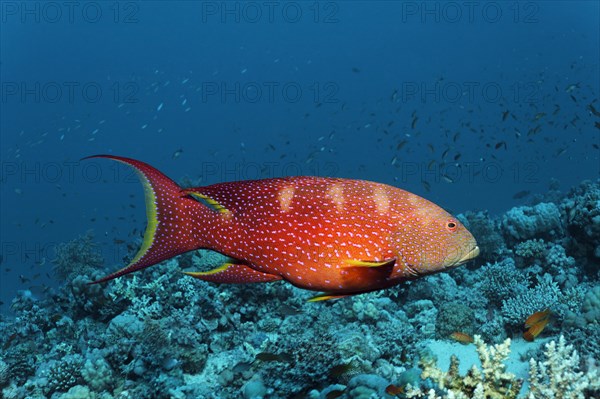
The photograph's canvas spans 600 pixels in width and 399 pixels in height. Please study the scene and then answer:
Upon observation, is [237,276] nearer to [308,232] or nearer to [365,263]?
[308,232]

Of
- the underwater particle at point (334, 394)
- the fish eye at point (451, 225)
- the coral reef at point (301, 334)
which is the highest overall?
the fish eye at point (451, 225)

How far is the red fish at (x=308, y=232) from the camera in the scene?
2.58 metres

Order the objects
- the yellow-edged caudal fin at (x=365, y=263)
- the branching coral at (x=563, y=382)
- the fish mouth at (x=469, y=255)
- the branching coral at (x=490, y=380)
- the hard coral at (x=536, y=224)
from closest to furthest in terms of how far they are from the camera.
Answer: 1. the yellow-edged caudal fin at (x=365, y=263)
2. the fish mouth at (x=469, y=255)
3. the branching coral at (x=563, y=382)
4. the branching coral at (x=490, y=380)
5. the hard coral at (x=536, y=224)

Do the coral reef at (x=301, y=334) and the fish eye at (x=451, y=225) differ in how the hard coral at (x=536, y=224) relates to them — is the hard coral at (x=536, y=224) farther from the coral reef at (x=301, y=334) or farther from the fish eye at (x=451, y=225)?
the fish eye at (x=451, y=225)

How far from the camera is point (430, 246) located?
2582mm

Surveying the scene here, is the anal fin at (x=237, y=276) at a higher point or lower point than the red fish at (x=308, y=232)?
lower

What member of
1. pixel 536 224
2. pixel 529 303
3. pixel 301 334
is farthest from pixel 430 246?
pixel 536 224

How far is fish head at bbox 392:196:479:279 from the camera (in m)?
2.57

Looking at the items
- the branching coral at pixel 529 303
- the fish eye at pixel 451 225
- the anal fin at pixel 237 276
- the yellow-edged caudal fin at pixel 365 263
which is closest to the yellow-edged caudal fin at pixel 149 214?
the anal fin at pixel 237 276

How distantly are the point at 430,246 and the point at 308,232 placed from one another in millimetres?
735

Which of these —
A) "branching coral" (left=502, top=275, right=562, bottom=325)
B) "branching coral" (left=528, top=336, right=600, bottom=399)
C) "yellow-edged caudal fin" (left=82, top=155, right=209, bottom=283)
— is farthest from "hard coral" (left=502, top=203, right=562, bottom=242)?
"yellow-edged caudal fin" (left=82, top=155, right=209, bottom=283)

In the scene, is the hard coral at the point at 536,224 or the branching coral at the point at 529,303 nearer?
the branching coral at the point at 529,303

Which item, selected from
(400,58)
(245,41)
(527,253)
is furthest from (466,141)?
(527,253)

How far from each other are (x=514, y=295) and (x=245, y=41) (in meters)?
132
